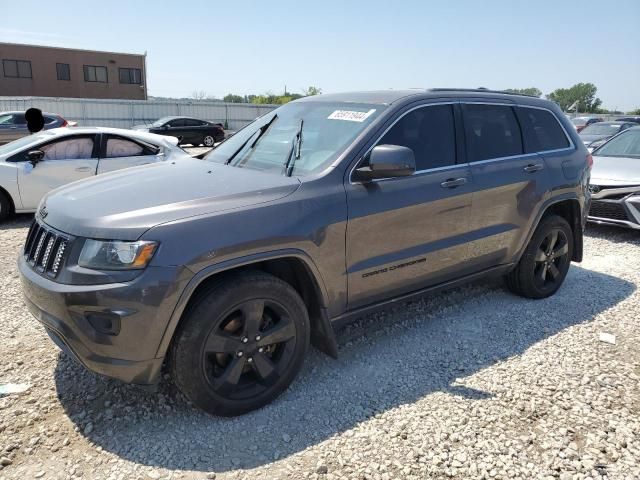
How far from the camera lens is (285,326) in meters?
2.98

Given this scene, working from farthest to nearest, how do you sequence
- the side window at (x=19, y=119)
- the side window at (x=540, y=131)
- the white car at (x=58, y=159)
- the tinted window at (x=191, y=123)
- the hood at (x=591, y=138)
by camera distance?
the tinted window at (x=191, y=123)
the side window at (x=19, y=119)
the hood at (x=591, y=138)
the white car at (x=58, y=159)
the side window at (x=540, y=131)

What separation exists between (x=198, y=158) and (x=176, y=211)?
1561 millimetres

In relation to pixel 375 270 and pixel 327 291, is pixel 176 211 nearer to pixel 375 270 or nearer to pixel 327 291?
pixel 327 291

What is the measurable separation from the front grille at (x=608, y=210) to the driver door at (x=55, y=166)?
730 centimetres

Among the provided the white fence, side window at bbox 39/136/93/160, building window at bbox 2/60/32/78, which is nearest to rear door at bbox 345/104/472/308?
side window at bbox 39/136/93/160

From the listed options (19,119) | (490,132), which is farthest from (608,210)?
(19,119)

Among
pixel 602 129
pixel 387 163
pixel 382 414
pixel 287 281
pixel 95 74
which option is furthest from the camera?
pixel 95 74

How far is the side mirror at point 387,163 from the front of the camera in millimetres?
3109

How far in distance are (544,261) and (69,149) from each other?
6751mm

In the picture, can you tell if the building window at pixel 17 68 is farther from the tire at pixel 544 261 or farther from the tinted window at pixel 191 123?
the tire at pixel 544 261

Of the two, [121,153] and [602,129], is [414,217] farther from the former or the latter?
[602,129]

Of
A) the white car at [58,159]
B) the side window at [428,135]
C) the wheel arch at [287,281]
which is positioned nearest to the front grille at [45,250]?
the wheel arch at [287,281]

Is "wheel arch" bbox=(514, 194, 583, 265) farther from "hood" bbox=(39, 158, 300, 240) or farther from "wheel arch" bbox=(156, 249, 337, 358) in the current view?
"hood" bbox=(39, 158, 300, 240)

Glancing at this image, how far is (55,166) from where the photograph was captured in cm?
749
